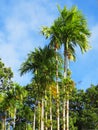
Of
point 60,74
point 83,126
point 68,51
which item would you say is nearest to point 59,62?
point 60,74

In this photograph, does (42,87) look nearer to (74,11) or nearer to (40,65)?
(40,65)

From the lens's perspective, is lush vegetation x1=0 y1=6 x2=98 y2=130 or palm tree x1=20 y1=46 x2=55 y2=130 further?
palm tree x1=20 y1=46 x2=55 y2=130

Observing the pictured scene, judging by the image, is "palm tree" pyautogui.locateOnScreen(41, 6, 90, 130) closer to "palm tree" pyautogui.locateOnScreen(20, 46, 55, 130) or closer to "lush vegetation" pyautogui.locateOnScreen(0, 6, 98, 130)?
"lush vegetation" pyautogui.locateOnScreen(0, 6, 98, 130)

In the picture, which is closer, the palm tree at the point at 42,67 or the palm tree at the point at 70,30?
the palm tree at the point at 70,30

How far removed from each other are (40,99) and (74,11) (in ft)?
37.3

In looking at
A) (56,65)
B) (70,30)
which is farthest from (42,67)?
(70,30)

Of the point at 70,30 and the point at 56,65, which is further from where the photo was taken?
the point at 56,65

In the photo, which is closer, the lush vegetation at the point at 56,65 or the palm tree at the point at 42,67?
the lush vegetation at the point at 56,65

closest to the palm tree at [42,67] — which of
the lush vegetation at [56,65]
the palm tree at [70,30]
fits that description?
the lush vegetation at [56,65]

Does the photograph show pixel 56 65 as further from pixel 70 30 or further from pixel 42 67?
pixel 70 30

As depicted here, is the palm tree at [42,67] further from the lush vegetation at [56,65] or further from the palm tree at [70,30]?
the palm tree at [70,30]

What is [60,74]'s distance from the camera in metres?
36.8

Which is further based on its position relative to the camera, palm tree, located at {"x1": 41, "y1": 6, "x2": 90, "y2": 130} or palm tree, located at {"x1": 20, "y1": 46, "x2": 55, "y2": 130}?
palm tree, located at {"x1": 20, "y1": 46, "x2": 55, "y2": 130}

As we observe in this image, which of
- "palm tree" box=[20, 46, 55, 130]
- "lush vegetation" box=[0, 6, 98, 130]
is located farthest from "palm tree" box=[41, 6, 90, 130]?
"palm tree" box=[20, 46, 55, 130]
